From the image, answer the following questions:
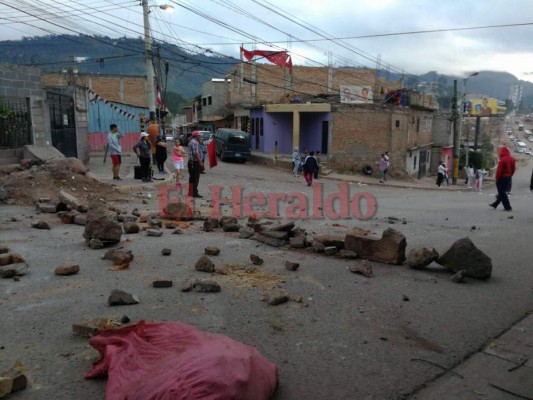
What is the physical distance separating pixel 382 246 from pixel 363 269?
0.72 m

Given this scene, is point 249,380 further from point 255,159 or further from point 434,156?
point 434,156

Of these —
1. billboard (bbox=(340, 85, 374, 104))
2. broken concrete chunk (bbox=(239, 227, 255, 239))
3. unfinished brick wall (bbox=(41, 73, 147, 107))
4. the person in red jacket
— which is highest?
unfinished brick wall (bbox=(41, 73, 147, 107))

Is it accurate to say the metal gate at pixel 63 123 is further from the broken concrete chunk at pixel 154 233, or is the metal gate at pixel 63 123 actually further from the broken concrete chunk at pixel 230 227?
the broken concrete chunk at pixel 230 227

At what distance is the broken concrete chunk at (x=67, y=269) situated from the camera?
17.9 ft

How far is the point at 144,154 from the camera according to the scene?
14.8 metres

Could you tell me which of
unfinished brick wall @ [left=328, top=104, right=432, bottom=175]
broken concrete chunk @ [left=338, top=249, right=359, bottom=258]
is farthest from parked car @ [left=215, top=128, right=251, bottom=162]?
broken concrete chunk @ [left=338, top=249, right=359, bottom=258]

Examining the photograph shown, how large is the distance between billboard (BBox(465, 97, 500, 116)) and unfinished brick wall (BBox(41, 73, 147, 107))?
37.3 metres

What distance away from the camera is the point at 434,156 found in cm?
4838

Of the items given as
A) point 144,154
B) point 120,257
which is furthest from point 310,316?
point 144,154

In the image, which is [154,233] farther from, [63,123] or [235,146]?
[235,146]

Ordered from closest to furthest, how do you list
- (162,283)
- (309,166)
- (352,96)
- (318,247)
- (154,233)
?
(162,283), (318,247), (154,233), (309,166), (352,96)

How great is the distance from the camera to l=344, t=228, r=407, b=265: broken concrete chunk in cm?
608

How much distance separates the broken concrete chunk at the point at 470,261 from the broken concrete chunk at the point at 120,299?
3.77 metres

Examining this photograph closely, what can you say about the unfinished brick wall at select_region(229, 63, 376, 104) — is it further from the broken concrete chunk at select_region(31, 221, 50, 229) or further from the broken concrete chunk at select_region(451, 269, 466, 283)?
the broken concrete chunk at select_region(451, 269, 466, 283)
